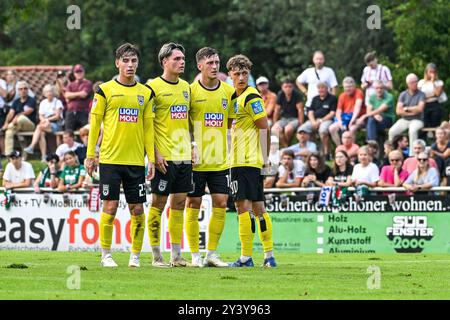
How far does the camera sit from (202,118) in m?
16.6

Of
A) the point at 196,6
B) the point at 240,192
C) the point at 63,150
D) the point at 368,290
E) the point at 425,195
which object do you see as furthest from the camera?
the point at 196,6

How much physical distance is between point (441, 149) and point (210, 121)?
403 inches

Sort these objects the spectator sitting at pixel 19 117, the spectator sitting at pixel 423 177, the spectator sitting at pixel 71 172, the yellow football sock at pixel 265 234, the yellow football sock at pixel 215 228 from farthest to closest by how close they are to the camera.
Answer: the spectator sitting at pixel 19 117 < the spectator sitting at pixel 71 172 < the spectator sitting at pixel 423 177 < the yellow football sock at pixel 215 228 < the yellow football sock at pixel 265 234

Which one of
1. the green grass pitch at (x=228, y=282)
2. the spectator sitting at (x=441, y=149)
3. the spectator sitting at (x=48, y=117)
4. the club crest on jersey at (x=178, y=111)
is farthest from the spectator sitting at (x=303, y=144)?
the club crest on jersey at (x=178, y=111)

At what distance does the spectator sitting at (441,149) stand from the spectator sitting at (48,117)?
9.77 m

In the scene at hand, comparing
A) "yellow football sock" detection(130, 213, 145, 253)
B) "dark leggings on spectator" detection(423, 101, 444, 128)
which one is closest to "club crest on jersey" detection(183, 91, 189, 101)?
"yellow football sock" detection(130, 213, 145, 253)

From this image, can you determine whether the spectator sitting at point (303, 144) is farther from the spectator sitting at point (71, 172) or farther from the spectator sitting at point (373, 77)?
the spectator sitting at point (71, 172)

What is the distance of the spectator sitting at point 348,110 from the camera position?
27781 mm

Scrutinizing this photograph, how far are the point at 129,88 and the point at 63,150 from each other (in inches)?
490

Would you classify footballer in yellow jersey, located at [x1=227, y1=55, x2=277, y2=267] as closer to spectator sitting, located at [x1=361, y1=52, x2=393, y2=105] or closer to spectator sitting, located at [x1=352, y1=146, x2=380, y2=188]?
spectator sitting, located at [x1=352, y1=146, x2=380, y2=188]

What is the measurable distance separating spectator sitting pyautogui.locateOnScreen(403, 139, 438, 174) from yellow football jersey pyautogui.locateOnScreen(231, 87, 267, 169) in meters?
8.60

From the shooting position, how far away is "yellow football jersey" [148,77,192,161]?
16406 millimetres
